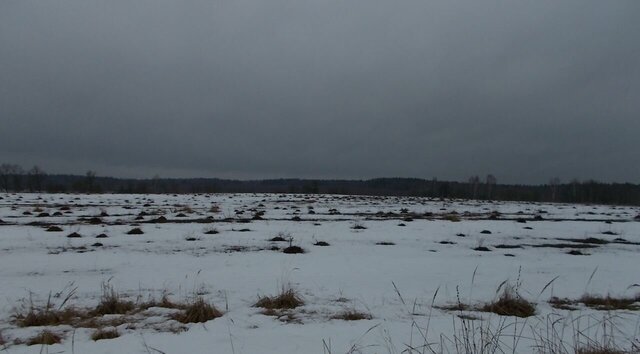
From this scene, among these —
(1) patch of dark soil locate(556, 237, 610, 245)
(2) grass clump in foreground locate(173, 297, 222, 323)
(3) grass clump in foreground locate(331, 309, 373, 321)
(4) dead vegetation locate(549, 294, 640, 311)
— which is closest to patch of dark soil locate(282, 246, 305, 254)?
(3) grass clump in foreground locate(331, 309, 373, 321)

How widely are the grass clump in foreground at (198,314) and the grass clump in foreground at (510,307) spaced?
477 cm

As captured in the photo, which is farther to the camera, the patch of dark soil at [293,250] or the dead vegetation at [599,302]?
the patch of dark soil at [293,250]

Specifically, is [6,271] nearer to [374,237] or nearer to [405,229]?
[374,237]

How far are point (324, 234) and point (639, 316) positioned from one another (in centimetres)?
1170

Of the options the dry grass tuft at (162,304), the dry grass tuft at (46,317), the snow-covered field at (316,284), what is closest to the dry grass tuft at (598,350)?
the snow-covered field at (316,284)

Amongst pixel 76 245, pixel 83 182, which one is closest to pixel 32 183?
pixel 83 182

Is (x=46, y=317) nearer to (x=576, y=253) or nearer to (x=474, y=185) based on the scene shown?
(x=576, y=253)

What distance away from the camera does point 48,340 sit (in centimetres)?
479

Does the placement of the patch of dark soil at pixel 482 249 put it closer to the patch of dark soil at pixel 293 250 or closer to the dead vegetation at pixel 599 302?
the dead vegetation at pixel 599 302

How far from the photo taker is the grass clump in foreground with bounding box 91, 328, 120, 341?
497 cm

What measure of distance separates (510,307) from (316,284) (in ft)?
12.9

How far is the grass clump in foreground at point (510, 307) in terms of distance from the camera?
6.48 meters

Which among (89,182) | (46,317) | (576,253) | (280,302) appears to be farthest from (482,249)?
(89,182)

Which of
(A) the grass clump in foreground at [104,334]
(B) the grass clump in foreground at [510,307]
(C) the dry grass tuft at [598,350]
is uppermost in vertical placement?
(C) the dry grass tuft at [598,350]
